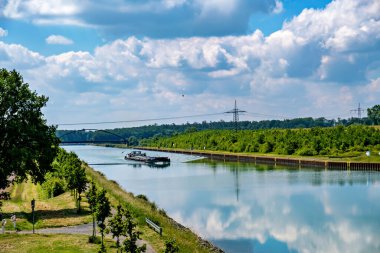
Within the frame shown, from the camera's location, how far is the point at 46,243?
114 ft

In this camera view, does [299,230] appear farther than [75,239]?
Yes

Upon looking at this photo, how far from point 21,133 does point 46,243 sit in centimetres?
1522

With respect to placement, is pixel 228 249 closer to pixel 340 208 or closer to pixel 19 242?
pixel 19 242

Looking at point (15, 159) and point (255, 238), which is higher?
point (15, 159)

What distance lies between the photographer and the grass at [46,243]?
108 feet

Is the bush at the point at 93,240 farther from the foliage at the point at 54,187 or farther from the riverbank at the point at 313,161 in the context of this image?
the riverbank at the point at 313,161

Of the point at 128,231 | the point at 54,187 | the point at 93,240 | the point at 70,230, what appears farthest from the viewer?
the point at 54,187

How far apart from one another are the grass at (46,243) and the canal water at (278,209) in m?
11.5

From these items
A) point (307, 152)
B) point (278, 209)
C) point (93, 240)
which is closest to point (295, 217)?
point (278, 209)

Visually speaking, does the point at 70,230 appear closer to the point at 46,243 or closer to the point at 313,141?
the point at 46,243

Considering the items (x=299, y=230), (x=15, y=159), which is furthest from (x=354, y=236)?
(x=15, y=159)

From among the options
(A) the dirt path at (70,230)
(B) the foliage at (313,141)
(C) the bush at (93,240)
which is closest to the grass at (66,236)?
(C) the bush at (93,240)

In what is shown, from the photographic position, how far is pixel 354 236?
44344 millimetres

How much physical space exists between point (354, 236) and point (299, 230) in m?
5.04
